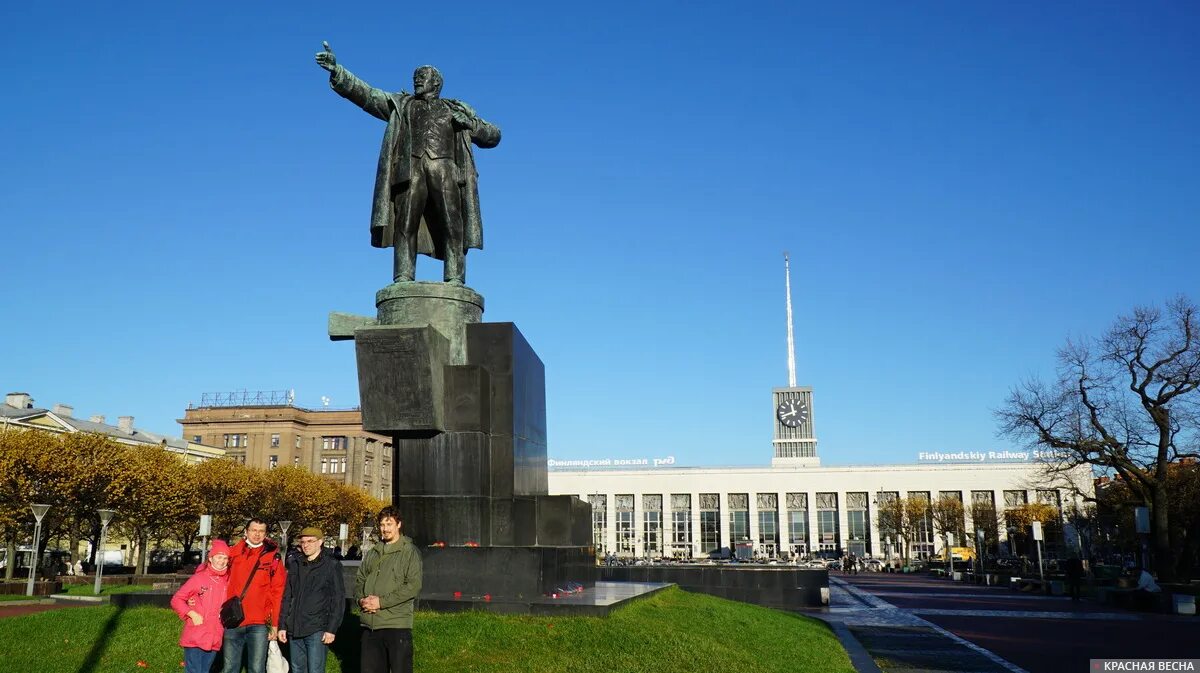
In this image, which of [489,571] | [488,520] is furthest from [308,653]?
[488,520]

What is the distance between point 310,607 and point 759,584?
21.9m

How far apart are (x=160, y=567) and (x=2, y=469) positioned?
976 inches

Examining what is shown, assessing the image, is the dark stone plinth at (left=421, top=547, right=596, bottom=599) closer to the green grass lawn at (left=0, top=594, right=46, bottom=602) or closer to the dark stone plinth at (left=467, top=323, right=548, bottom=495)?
the dark stone plinth at (left=467, top=323, right=548, bottom=495)

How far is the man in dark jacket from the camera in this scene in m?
7.55

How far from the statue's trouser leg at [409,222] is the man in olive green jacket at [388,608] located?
19.3 ft

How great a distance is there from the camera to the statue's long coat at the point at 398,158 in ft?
41.8

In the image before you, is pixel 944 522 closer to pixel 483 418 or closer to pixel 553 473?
pixel 553 473

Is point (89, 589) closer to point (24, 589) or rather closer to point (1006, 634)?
point (24, 589)

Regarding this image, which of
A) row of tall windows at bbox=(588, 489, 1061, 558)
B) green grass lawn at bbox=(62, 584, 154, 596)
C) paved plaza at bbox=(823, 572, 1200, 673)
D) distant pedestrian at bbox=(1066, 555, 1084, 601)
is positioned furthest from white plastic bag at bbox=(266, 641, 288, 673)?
row of tall windows at bbox=(588, 489, 1061, 558)

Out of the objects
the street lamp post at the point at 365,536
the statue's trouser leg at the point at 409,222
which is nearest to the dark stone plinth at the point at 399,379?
the statue's trouser leg at the point at 409,222

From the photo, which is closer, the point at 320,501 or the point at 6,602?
the point at 6,602

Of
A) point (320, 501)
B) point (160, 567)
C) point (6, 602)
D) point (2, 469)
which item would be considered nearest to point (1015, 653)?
point (6, 602)

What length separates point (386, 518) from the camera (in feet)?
24.7

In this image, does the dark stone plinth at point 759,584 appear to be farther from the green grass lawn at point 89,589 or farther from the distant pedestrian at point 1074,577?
the green grass lawn at point 89,589
